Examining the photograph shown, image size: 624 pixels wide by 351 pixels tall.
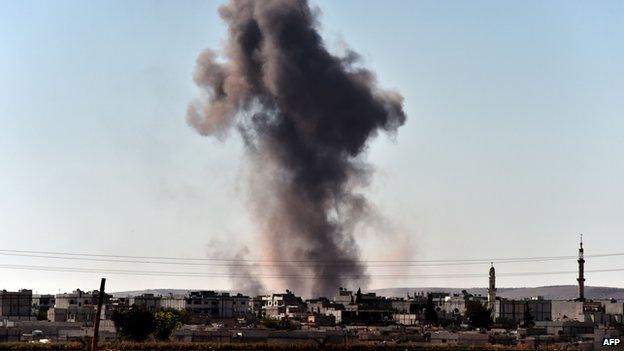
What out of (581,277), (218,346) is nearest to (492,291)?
(581,277)

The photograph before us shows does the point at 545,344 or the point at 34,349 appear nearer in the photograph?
the point at 34,349

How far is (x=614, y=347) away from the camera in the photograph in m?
106

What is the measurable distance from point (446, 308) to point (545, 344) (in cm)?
7961

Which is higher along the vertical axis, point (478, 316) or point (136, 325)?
point (478, 316)

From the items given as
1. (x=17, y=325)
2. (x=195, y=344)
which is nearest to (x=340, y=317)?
(x=17, y=325)

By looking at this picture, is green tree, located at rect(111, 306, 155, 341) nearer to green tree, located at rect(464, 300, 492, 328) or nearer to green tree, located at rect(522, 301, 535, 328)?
green tree, located at rect(522, 301, 535, 328)

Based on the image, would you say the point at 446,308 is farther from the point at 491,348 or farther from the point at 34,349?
the point at 34,349

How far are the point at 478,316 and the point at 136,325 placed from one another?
59.2m

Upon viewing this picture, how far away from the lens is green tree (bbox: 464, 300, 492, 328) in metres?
155

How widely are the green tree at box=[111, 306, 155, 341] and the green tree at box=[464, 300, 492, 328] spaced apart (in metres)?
51.1

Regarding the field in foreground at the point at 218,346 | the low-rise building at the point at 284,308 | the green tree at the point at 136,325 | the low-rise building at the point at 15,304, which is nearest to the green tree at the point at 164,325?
the green tree at the point at 136,325

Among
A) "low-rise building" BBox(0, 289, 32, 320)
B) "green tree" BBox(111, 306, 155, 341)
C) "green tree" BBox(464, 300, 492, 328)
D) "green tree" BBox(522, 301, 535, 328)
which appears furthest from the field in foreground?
"low-rise building" BBox(0, 289, 32, 320)

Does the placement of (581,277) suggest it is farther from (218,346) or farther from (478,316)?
(218,346)

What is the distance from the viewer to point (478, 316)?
15825 cm
